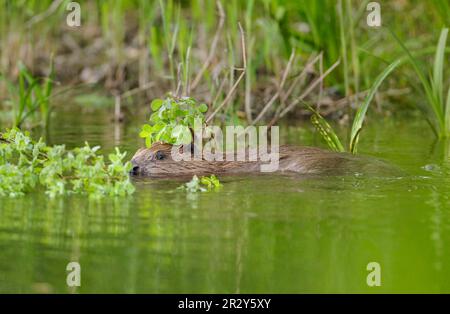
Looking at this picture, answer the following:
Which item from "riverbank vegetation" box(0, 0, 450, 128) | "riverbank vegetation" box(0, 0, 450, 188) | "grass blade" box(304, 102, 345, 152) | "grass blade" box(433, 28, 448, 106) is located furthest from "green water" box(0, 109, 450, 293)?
"riverbank vegetation" box(0, 0, 450, 128)

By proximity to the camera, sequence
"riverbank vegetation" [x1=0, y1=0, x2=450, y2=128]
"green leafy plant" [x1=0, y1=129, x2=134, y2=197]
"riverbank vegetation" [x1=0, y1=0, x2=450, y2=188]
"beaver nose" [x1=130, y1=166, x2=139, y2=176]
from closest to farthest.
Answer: "green leafy plant" [x1=0, y1=129, x2=134, y2=197] < "beaver nose" [x1=130, y1=166, x2=139, y2=176] < "riverbank vegetation" [x1=0, y1=0, x2=450, y2=188] < "riverbank vegetation" [x1=0, y1=0, x2=450, y2=128]

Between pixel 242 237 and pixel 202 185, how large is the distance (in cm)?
143

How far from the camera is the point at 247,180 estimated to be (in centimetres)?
571

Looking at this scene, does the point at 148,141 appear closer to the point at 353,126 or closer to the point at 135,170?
the point at 135,170

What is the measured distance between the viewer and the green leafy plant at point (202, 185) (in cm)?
524

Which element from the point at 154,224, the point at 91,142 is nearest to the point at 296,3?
the point at 91,142

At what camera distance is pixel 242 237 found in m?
4.23

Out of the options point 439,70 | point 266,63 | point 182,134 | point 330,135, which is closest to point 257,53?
point 266,63

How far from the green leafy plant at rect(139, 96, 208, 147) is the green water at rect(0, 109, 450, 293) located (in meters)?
0.31

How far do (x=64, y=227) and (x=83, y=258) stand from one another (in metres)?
0.58

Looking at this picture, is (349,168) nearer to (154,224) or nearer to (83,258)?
(154,224)

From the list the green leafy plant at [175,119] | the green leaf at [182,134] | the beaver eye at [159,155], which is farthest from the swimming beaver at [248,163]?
the green leaf at [182,134]

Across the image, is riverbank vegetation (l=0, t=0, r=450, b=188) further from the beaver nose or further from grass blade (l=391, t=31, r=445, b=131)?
the beaver nose

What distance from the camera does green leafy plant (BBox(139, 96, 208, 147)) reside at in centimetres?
581
